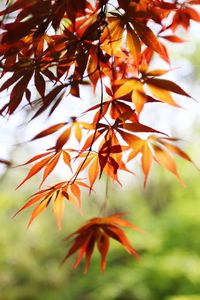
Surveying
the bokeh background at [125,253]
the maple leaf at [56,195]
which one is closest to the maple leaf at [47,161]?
the maple leaf at [56,195]

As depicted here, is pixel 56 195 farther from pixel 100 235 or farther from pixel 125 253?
pixel 125 253

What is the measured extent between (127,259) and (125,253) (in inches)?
2.9

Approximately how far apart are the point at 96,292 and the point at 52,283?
2.59 feet

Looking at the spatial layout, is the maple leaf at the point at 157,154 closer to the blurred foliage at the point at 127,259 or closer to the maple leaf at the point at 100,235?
the maple leaf at the point at 100,235

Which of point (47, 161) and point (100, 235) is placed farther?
point (100, 235)

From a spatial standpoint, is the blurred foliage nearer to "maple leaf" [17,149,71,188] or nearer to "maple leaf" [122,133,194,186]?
"maple leaf" [122,133,194,186]

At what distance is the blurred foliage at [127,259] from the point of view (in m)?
3.33

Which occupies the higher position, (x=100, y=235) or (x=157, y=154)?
(x=157, y=154)

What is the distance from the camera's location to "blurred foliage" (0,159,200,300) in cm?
333

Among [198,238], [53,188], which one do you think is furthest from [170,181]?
[53,188]

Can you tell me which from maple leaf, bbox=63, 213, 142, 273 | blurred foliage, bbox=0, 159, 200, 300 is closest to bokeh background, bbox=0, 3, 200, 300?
blurred foliage, bbox=0, 159, 200, 300

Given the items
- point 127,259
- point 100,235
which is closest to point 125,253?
point 127,259

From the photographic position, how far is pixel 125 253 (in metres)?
4.30

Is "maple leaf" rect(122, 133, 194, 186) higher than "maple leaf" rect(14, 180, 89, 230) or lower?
higher
